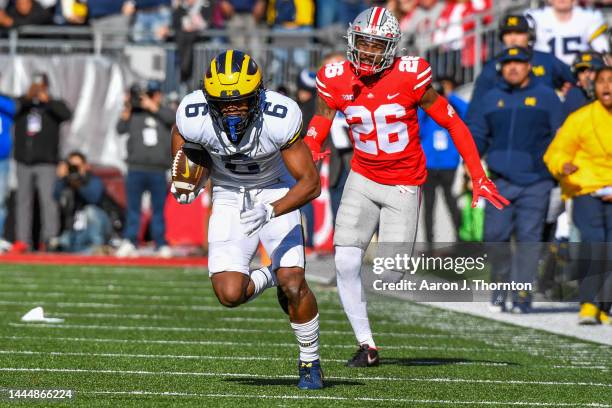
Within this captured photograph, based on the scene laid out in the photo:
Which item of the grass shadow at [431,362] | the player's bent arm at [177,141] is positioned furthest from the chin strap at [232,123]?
the grass shadow at [431,362]

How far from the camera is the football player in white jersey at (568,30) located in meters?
12.3

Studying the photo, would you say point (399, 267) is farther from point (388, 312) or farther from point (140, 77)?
point (140, 77)

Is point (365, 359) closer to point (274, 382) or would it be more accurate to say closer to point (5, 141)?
point (274, 382)

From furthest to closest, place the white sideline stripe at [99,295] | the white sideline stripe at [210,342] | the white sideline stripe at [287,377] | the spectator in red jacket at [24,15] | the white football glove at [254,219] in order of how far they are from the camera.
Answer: the spectator in red jacket at [24,15], the white sideline stripe at [99,295], the white sideline stripe at [210,342], the white sideline stripe at [287,377], the white football glove at [254,219]

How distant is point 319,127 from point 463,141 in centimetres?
83

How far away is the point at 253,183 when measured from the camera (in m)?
6.96

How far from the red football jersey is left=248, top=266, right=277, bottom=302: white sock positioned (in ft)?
4.09

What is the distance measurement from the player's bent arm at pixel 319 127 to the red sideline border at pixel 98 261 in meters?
7.66

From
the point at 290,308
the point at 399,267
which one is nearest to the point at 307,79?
the point at 399,267

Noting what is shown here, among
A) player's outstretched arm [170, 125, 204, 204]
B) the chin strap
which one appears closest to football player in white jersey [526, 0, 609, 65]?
player's outstretched arm [170, 125, 204, 204]

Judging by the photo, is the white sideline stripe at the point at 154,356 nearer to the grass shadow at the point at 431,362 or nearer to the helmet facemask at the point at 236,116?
the grass shadow at the point at 431,362

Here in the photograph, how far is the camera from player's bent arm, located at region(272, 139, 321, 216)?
256 inches

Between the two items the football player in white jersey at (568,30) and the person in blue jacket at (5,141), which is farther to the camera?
the person in blue jacket at (5,141)

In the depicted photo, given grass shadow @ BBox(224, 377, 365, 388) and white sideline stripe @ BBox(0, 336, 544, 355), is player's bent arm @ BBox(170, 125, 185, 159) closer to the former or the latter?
grass shadow @ BBox(224, 377, 365, 388)
